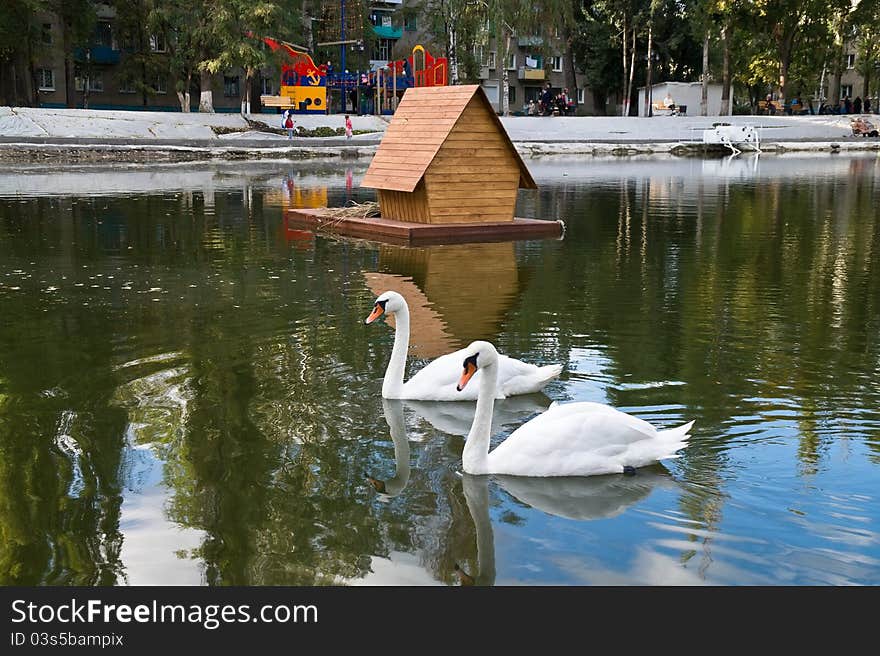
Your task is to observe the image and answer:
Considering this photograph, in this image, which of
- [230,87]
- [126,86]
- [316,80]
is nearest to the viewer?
[316,80]

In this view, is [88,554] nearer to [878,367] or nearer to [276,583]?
[276,583]

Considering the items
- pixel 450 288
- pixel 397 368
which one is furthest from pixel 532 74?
pixel 397 368

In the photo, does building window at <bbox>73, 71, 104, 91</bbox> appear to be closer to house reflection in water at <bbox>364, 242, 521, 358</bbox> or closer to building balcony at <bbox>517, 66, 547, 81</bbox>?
building balcony at <bbox>517, 66, 547, 81</bbox>

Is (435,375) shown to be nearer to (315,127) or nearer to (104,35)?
(315,127)

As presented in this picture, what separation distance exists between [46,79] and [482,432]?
237 feet

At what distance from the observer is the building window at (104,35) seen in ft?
240

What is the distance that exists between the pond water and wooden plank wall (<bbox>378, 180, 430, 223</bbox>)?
1551mm

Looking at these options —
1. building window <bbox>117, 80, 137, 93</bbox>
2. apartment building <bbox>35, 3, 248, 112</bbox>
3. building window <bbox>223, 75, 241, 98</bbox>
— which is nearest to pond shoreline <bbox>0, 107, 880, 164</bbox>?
apartment building <bbox>35, 3, 248, 112</bbox>

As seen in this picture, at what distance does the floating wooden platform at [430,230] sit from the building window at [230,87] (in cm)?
6060

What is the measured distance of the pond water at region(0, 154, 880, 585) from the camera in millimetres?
6168

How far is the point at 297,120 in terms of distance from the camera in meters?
59.9

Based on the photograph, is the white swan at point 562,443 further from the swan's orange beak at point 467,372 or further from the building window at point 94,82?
the building window at point 94,82

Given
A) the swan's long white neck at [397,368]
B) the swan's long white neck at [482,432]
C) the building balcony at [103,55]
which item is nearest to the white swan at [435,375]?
the swan's long white neck at [397,368]

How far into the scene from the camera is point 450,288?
1459 centimetres
